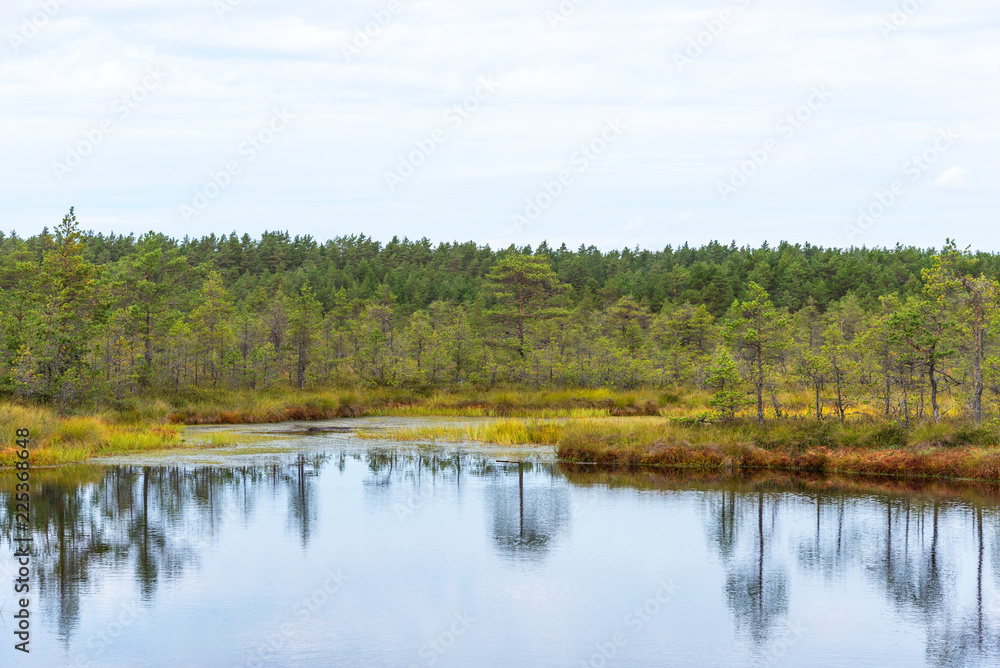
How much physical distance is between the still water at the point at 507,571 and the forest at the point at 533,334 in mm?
5312

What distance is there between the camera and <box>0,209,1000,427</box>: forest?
25.2 m

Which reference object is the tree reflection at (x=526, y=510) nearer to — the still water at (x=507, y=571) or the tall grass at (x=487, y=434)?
the still water at (x=507, y=571)

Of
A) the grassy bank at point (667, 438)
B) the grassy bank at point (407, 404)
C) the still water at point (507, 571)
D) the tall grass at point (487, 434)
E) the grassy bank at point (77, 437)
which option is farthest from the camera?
the grassy bank at point (407, 404)

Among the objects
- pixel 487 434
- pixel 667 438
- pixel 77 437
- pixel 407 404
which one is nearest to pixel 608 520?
pixel 667 438

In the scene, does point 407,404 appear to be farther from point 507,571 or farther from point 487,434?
point 507,571

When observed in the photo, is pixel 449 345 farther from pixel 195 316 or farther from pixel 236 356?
pixel 195 316

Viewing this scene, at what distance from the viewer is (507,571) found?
14.3 meters

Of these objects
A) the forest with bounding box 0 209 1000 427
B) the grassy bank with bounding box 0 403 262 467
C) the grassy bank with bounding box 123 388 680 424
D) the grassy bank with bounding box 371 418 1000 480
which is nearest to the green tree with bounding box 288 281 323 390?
the forest with bounding box 0 209 1000 427

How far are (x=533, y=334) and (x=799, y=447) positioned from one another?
30.0 metres

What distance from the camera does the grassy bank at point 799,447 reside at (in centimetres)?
2178

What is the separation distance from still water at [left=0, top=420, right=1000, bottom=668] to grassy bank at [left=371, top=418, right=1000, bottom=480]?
1025 mm

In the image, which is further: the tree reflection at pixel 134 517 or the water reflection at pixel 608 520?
the tree reflection at pixel 134 517

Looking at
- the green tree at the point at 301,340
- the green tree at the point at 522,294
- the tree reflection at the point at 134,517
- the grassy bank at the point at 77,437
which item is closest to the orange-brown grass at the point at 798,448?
the tree reflection at the point at 134,517

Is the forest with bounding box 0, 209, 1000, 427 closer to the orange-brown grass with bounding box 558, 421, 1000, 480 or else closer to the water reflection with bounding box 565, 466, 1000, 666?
the orange-brown grass with bounding box 558, 421, 1000, 480
